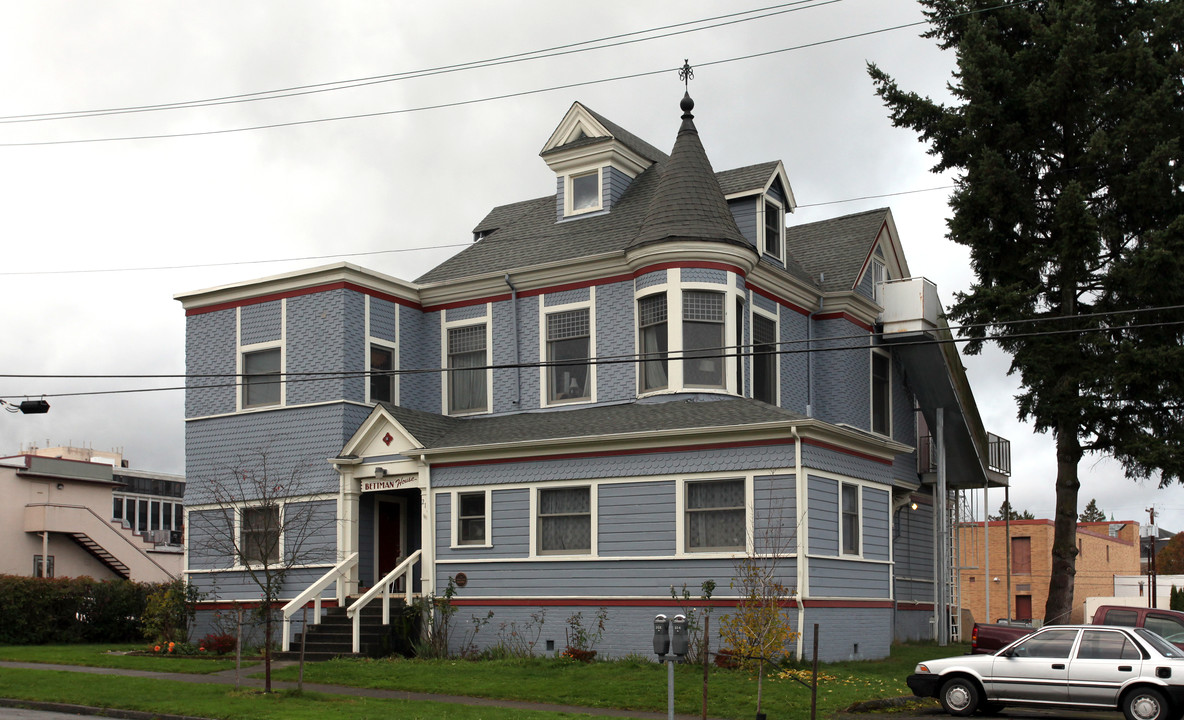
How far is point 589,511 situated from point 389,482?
4886mm

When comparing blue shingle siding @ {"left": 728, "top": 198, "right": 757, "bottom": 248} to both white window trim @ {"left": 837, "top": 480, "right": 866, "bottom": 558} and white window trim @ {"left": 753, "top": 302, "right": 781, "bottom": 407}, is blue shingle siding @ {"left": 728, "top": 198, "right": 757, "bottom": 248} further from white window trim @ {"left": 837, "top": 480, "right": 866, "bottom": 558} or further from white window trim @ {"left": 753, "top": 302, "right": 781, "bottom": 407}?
white window trim @ {"left": 837, "top": 480, "right": 866, "bottom": 558}

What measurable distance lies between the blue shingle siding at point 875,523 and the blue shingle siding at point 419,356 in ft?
34.4

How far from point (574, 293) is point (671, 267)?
116 inches

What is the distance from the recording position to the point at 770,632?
18.6m

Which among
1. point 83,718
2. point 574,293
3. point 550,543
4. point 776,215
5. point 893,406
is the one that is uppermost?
point 776,215

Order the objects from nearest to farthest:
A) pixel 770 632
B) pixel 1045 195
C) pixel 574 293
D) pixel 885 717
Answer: pixel 885 717 → pixel 770 632 → pixel 574 293 → pixel 1045 195

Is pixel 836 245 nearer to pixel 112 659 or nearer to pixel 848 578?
pixel 848 578

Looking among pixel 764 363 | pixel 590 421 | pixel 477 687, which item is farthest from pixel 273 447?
pixel 764 363

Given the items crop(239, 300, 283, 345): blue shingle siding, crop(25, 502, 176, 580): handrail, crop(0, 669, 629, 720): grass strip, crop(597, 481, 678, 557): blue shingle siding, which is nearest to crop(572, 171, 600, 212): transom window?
crop(239, 300, 283, 345): blue shingle siding

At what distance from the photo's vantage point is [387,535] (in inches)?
1107

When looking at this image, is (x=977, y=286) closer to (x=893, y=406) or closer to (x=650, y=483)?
(x=893, y=406)

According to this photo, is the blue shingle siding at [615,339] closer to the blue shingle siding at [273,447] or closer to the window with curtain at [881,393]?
the blue shingle siding at [273,447]

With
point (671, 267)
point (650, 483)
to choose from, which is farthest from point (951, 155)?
point (650, 483)

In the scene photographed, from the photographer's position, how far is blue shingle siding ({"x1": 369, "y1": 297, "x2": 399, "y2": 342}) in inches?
1109
